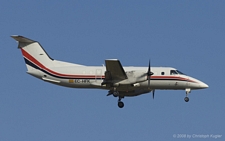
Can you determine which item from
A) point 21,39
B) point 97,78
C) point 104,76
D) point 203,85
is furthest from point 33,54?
point 203,85

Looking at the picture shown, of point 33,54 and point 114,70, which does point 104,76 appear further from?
point 33,54

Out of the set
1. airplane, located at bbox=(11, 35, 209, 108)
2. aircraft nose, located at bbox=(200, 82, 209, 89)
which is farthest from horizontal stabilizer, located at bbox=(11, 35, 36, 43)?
aircraft nose, located at bbox=(200, 82, 209, 89)

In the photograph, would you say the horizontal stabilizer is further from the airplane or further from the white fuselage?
the white fuselage

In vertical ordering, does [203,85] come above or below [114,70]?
below

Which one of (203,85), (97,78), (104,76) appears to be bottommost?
(203,85)

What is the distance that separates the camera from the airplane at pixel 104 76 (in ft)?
98.6

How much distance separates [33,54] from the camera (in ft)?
106

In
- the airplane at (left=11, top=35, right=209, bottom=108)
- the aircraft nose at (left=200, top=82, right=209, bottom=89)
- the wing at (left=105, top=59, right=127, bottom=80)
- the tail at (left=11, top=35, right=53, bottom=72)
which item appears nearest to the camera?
the wing at (left=105, top=59, right=127, bottom=80)

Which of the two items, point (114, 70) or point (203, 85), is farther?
point (203, 85)

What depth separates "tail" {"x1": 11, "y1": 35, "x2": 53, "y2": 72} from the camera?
3203cm

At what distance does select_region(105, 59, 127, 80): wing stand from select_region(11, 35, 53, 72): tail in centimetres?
581

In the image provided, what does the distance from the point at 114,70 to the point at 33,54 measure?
803 cm

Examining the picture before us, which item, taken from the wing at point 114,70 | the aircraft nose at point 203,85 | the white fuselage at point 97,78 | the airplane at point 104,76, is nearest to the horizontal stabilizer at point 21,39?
the airplane at point 104,76

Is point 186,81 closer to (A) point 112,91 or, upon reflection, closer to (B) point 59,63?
(A) point 112,91
